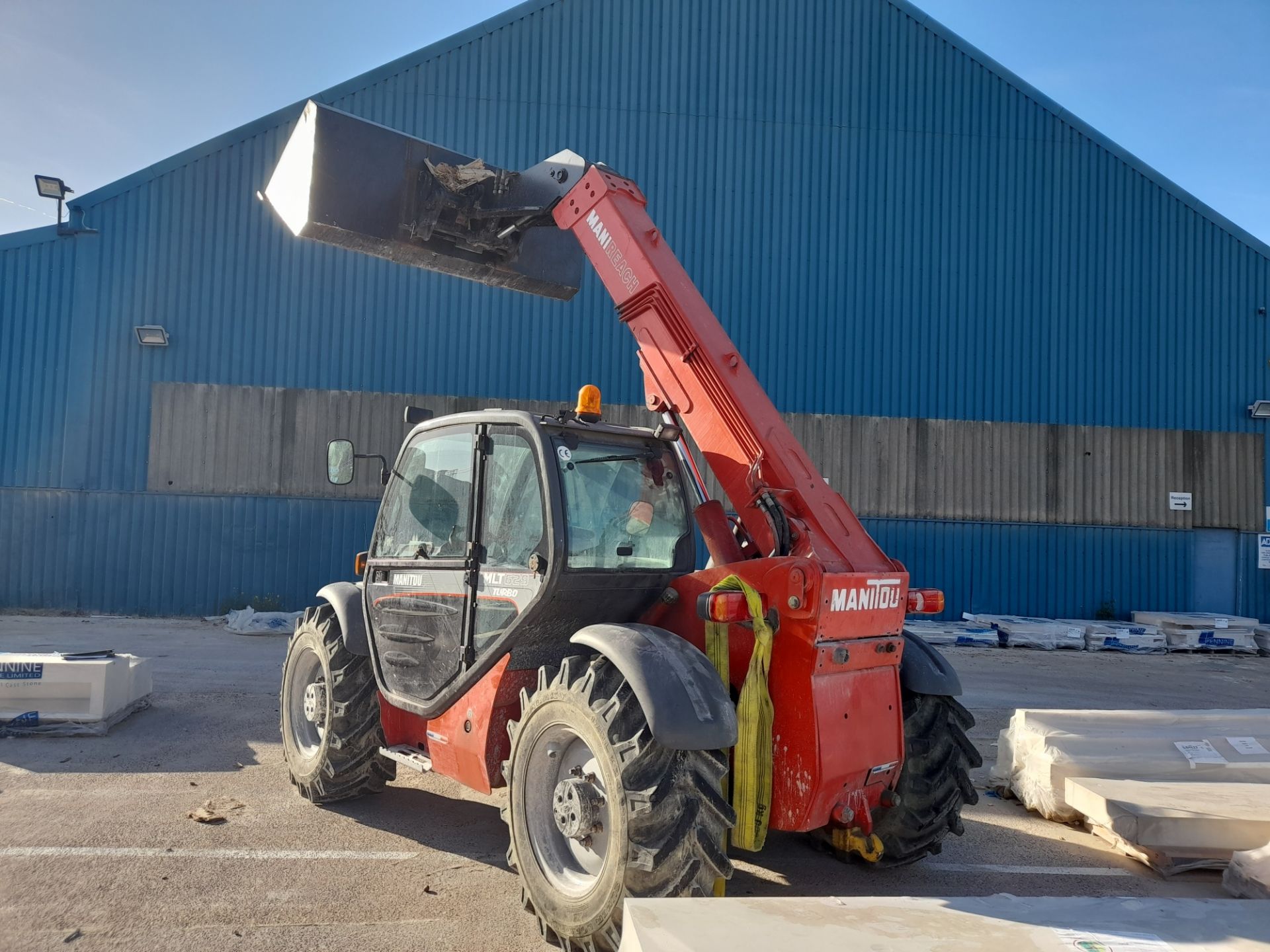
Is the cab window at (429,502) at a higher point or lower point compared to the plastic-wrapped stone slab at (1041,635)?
higher

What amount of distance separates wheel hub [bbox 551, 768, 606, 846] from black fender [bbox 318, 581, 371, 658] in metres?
1.96

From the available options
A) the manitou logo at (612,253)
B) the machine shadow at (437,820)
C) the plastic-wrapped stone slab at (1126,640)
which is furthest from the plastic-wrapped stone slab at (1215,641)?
the manitou logo at (612,253)

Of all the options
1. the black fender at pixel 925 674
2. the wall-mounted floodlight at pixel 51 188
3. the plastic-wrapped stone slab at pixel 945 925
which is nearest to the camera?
the plastic-wrapped stone slab at pixel 945 925

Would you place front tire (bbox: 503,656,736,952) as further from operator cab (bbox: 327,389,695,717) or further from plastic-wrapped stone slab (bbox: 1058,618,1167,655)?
plastic-wrapped stone slab (bbox: 1058,618,1167,655)

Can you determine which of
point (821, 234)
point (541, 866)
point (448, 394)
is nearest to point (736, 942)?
point (541, 866)

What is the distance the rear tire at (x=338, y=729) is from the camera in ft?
16.3

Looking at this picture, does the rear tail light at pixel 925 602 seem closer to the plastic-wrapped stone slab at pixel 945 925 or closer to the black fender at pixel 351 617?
the plastic-wrapped stone slab at pixel 945 925

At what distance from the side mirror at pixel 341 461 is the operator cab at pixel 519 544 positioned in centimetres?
1

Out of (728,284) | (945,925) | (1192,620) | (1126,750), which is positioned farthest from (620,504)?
(1192,620)

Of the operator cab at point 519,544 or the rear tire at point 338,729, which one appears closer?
the operator cab at point 519,544

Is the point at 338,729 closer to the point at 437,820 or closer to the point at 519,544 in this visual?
the point at 437,820

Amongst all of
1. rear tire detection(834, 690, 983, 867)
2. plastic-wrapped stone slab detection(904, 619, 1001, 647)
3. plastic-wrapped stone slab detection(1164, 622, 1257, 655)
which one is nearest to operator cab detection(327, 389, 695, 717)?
rear tire detection(834, 690, 983, 867)

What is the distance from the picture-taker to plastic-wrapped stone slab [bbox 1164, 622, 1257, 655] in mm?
14773

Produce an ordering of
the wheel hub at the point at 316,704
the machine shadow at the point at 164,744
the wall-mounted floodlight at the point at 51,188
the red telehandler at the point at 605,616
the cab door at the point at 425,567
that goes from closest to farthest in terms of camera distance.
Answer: the red telehandler at the point at 605,616 → the cab door at the point at 425,567 → the wheel hub at the point at 316,704 → the machine shadow at the point at 164,744 → the wall-mounted floodlight at the point at 51,188
